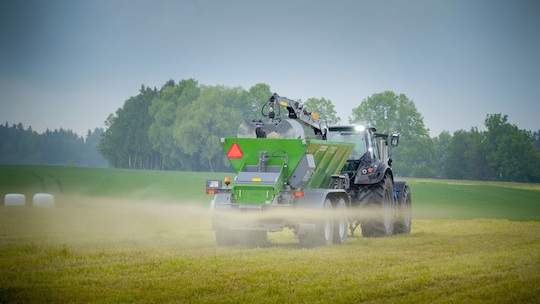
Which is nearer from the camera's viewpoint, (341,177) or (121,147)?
(341,177)

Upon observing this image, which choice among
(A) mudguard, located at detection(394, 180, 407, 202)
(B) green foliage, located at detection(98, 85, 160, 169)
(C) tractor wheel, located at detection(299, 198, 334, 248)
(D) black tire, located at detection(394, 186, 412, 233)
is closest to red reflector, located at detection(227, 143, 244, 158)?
(C) tractor wheel, located at detection(299, 198, 334, 248)

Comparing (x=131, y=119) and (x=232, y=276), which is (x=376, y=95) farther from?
(x=232, y=276)

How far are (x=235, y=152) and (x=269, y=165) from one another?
0.98 metres

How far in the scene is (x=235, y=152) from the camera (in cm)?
1778

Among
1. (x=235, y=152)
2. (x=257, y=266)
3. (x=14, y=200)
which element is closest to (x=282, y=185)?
(x=235, y=152)

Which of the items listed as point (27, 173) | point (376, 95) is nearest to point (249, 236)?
point (27, 173)

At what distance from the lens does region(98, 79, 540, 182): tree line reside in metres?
87.9

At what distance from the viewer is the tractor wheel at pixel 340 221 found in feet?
59.1

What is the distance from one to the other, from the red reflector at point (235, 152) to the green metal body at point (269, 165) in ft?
0.08

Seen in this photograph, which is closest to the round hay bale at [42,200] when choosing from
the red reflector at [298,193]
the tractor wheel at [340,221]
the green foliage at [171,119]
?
the tractor wheel at [340,221]

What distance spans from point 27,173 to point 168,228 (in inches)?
1791

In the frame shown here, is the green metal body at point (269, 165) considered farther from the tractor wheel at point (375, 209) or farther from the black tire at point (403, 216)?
the black tire at point (403, 216)

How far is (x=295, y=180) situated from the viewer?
57.2ft

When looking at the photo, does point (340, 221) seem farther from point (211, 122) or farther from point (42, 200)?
point (211, 122)
